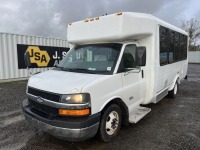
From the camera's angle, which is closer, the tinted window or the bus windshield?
the bus windshield

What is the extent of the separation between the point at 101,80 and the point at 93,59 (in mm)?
963

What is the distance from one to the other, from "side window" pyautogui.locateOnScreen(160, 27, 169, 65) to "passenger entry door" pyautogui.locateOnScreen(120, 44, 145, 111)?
116 centimetres

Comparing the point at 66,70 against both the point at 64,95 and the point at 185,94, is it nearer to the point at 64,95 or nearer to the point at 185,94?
the point at 64,95

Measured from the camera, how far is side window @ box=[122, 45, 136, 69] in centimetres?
437

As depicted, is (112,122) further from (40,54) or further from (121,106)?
(40,54)

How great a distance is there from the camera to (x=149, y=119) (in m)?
5.44

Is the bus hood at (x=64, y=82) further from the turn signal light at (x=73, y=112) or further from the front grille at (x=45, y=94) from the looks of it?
the turn signal light at (x=73, y=112)

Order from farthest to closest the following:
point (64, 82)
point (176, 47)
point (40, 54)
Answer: point (40, 54)
point (176, 47)
point (64, 82)

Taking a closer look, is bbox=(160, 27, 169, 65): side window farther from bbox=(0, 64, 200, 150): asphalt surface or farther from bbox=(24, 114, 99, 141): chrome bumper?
bbox=(24, 114, 99, 141): chrome bumper

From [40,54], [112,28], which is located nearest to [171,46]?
[112,28]

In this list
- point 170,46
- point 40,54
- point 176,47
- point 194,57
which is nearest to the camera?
point 170,46

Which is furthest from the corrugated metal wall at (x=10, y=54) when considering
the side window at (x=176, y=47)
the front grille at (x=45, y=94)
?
the side window at (x=176, y=47)

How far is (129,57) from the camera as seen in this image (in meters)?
4.54

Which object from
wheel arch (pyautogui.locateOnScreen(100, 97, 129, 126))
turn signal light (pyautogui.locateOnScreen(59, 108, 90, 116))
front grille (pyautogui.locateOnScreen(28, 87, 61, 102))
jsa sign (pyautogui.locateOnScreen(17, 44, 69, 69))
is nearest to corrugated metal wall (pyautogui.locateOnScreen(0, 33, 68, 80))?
jsa sign (pyautogui.locateOnScreen(17, 44, 69, 69))
